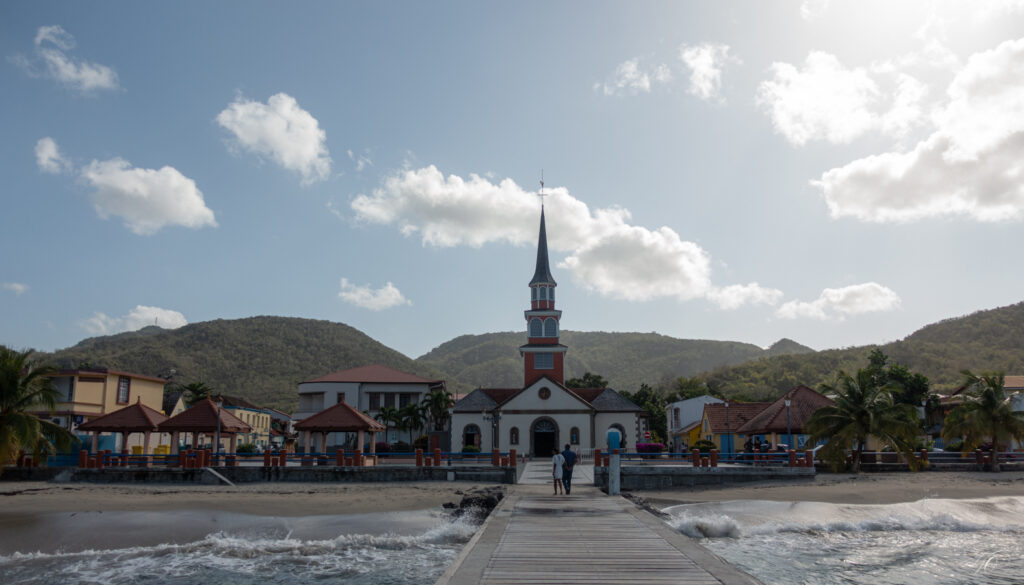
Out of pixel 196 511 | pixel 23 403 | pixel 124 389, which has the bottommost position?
pixel 196 511

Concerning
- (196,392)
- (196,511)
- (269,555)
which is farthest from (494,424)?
(269,555)

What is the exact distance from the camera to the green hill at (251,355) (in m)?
97.3

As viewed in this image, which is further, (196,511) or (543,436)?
(543,436)

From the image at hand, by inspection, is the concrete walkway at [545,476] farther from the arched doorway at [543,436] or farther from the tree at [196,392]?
the tree at [196,392]

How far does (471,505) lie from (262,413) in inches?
2223

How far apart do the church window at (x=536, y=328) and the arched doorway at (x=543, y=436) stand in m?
9.59

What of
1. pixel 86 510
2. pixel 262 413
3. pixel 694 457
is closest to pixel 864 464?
pixel 694 457

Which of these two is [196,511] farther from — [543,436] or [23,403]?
[543,436]

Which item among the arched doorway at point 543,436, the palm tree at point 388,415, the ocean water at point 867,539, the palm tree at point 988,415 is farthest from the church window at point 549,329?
the ocean water at point 867,539

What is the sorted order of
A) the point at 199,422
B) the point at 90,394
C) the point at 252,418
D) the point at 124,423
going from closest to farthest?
the point at 199,422
the point at 124,423
the point at 90,394
the point at 252,418

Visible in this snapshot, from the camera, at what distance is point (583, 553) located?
41.0 ft

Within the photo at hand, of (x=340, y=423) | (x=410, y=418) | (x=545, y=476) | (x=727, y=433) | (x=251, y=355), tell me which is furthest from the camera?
(x=251, y=355)

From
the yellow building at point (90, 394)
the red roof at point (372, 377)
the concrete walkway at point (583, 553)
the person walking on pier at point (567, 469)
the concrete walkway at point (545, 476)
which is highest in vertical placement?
the red roof at point (372, 377)

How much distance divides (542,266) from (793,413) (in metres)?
23.6
